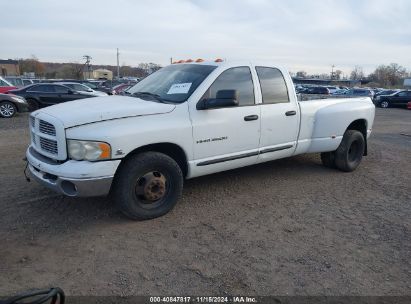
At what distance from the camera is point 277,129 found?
5105mm

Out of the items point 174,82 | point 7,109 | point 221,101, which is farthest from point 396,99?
point 221,101

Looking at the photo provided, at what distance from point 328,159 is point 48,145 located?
474 centimetres

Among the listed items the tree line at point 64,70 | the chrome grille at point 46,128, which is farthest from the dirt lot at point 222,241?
the tree line at point 64,70

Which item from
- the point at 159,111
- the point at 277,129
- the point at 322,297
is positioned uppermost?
the point at 159,111

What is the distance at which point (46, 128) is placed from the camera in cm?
391

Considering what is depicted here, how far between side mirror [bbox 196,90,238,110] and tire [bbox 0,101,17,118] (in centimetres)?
1229

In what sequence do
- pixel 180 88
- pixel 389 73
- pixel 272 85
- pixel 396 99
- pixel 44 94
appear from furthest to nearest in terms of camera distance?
pixel 389 73 → pixel 396 99 → pixel 44 94 → pixel 272 85 → pixel 180 88

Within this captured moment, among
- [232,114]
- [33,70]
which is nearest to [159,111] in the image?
[232,114]

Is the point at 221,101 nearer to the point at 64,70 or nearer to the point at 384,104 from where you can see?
the point at 384,104

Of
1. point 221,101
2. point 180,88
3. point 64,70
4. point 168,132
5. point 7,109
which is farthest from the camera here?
point 64,70

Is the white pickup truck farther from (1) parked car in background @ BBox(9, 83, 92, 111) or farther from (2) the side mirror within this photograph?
(1) parked car in background @ BBox(9, 83, 92, 111)

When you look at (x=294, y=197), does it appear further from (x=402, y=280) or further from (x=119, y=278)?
(x=119, y=278)

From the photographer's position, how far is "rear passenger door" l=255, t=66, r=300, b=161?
4.99 metres

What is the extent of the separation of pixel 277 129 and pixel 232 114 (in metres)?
0.88
